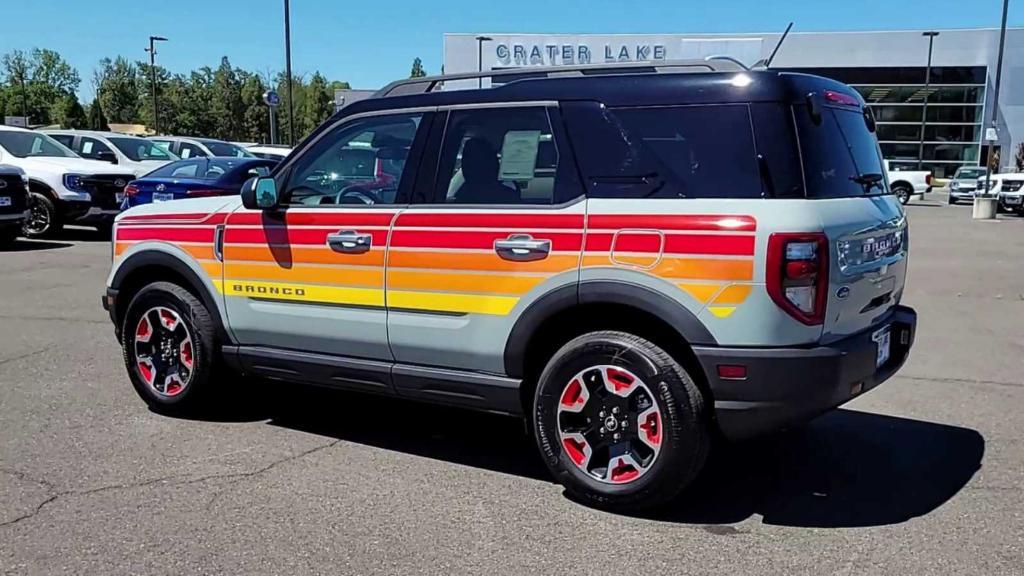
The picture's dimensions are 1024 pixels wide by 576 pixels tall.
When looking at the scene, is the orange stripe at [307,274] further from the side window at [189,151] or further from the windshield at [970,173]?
the windshield at [970,173]

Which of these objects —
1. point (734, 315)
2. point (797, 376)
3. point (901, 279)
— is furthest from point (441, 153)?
point (901, 279)

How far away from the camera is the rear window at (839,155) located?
3.88 meters

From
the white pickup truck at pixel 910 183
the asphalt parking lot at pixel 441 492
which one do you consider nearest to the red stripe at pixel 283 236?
the asphalt parking lot at pixel 441 492

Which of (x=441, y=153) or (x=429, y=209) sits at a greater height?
(x=441, y=153)

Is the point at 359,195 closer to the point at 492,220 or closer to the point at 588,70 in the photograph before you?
the point at 492,220

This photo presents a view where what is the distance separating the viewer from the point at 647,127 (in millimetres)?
4062

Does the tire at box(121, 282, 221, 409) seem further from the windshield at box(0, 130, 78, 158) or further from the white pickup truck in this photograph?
the white pickup truck

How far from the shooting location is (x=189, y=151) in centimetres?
2156

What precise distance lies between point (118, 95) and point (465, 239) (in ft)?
310

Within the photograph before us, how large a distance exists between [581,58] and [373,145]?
4775 centimetres

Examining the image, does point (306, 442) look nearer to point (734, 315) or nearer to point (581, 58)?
point (734, 315)

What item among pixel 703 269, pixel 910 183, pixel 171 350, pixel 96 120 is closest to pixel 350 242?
pixel 171 350

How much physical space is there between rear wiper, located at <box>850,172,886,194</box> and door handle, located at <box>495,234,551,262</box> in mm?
1490

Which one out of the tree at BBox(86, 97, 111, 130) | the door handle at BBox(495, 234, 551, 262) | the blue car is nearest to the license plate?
the door handle at BBox(495, 234, 551, 262)
